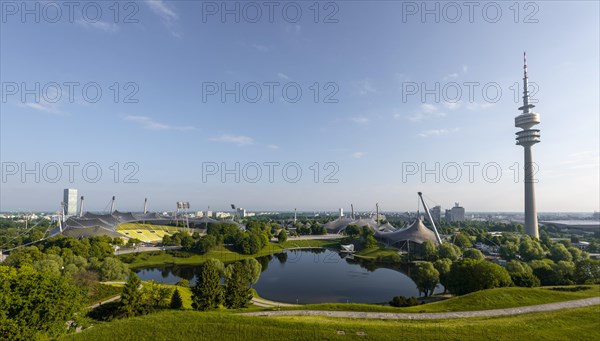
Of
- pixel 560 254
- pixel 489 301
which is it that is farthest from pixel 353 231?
pixel 489 301

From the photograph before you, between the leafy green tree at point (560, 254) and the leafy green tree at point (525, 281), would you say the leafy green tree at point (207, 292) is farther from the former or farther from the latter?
the leafy green tree at point (560, 254)

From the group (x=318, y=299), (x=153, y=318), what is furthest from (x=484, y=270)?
(x=153, y=318)

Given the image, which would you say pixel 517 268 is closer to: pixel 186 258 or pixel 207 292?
pixel 207 292

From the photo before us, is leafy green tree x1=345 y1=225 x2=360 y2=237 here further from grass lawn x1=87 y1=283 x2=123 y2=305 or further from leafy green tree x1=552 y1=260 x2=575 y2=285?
grass lawn x1=87 y1=283 x2=123 y2=305

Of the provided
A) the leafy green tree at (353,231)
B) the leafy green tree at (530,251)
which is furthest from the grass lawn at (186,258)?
the leafy green tree at (530,251)

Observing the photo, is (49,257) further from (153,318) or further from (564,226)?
(564,226)

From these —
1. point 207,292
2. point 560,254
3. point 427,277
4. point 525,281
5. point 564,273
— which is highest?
point 207,292

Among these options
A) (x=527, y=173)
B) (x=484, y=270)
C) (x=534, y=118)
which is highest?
(x=534, y=118)
